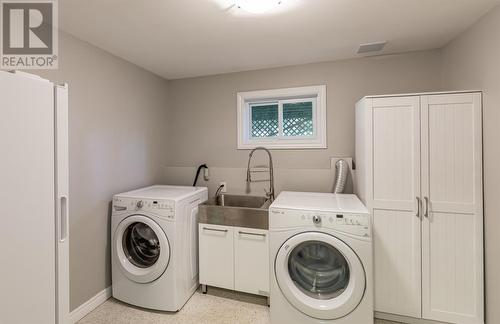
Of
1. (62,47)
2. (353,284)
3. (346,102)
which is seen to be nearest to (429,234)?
(353,284)

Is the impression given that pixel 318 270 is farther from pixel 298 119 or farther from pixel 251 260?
pixel 298 119

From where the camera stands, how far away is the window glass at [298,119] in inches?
110

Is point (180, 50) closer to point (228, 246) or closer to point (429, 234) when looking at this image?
point (228, 246)

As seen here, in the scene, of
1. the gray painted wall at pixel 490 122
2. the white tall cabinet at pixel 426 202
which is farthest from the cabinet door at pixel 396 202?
the gray painted wall at pixel 490 122

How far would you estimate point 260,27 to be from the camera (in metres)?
1.89

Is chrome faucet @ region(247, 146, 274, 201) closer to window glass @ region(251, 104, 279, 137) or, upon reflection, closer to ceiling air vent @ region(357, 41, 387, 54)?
window glass @ region(251, 104, 279, 137)

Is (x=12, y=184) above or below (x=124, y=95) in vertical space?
below

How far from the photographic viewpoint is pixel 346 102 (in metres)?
2.55

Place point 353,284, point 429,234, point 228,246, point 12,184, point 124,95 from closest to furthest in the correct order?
1. point 12,184
2. point 353,284
3. point 429,234
4. point 228,246
5. point 124,95

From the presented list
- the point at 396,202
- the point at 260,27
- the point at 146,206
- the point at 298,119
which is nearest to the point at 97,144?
the point at 146,206

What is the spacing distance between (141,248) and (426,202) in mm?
2492

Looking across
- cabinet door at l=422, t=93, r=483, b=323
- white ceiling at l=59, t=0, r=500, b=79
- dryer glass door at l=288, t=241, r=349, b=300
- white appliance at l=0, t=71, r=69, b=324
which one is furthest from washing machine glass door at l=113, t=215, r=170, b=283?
cabinet door at l=422, t=93, r=483, b=323

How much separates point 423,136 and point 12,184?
249 cm

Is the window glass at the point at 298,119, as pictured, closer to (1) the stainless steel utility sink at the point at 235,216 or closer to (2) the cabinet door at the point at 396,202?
(2) the cabinet door at the point at 396,202
